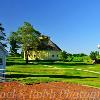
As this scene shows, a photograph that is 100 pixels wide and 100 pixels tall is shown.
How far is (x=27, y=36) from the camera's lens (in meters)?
81.8

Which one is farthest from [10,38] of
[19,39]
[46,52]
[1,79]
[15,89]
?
[15,89]

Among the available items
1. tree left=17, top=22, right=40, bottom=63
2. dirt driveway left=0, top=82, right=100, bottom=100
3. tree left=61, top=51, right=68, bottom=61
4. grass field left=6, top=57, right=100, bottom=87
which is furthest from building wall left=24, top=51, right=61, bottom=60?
dirt driveway left=0, top=82, right=100, bottom=100

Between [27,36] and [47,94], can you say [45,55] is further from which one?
[47,94]

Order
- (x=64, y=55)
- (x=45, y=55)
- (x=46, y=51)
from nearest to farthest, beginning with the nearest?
(x=64, y=55)
(x=46, y=51)
(x=45, y=55)

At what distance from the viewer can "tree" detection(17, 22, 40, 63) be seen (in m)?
81.4

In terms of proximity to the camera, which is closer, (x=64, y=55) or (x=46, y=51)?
(x=64, y=55)

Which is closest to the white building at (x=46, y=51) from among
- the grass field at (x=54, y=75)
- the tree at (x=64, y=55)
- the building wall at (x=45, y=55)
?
the building wall at (x=45, y=55)

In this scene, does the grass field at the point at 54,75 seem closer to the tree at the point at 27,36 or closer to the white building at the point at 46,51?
the tree at the point at 27,36

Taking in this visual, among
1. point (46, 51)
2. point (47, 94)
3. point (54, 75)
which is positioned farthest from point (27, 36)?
point (47, 94)

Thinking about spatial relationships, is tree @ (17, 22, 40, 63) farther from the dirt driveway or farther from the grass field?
the dirt driveway

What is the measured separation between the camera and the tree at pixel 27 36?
81438 millimetres

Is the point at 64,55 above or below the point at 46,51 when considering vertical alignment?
below

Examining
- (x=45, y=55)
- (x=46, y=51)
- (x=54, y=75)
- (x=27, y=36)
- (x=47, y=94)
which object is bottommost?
(x=47, y=94)

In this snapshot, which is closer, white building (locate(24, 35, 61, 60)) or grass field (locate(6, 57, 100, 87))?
grass field (locate(6, 57, 100, 87))
